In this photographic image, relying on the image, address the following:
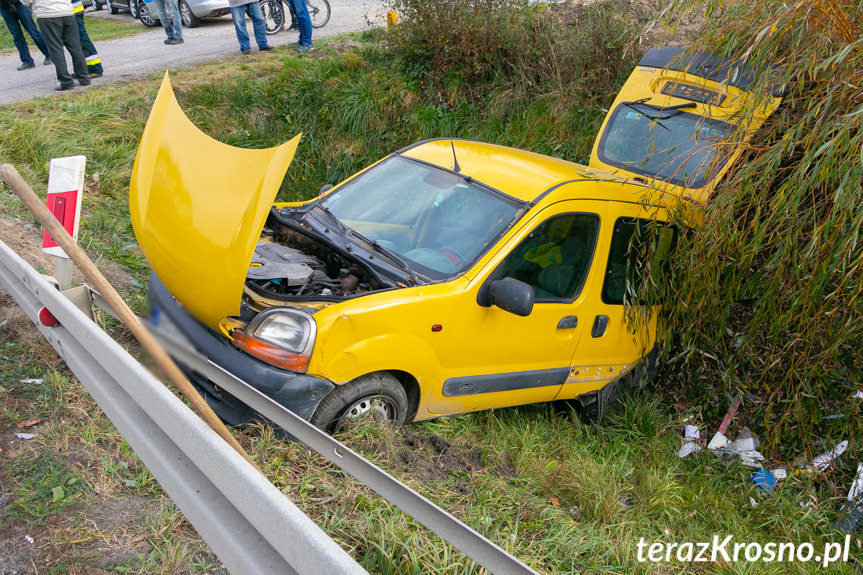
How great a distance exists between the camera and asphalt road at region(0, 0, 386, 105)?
392 inches

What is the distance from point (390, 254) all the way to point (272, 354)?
1.05 m

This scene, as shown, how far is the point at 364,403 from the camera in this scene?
3.86m

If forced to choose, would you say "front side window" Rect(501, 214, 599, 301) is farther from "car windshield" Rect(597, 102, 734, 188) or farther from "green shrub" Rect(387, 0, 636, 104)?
"green shrub" Rect(387, 0, 636, 104)

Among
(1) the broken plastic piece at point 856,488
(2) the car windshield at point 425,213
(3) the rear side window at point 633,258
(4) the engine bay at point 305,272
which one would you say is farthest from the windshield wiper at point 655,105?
(4) the engine bay at point 305,272

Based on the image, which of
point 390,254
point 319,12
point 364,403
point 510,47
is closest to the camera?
point 364,403

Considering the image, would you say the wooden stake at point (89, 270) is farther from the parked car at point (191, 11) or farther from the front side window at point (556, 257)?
the parked car at point (191, 11)

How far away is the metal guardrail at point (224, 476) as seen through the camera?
5.77 feet

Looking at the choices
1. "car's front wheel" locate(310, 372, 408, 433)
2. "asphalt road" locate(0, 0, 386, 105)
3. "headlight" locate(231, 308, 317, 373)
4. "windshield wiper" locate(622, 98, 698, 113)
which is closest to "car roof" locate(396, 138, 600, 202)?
"windshield wiper" locate(622, 98, 698, 113)

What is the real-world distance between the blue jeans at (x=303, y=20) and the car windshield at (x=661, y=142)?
6.57 metres

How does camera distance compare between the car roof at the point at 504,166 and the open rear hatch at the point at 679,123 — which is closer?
the car roof at the point at 504,166

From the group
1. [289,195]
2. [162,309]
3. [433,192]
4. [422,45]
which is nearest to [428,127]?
[422,45]

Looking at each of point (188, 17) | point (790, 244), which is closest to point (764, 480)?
point (790, 244)

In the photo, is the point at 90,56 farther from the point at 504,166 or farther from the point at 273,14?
the point at 504,166

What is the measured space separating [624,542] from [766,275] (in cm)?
213
